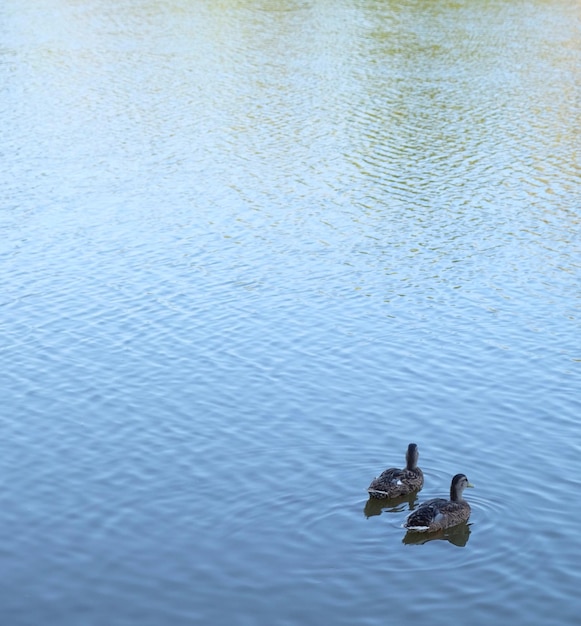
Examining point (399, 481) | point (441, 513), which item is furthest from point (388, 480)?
point (441, 513)

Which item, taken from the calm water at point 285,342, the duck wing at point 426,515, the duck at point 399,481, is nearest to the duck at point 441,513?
the duck wing at point 426,515

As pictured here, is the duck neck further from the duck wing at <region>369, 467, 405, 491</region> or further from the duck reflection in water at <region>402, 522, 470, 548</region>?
the duck wing at <region>369, 467, 405, 491</region>

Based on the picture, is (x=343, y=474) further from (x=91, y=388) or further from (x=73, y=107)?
(x=73, y=107)

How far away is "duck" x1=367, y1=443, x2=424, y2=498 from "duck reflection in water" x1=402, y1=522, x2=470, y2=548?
2.33 ft

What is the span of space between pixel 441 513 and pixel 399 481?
1035 mm

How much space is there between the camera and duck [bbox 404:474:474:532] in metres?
14.8

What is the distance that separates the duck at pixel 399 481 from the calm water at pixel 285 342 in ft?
0.89

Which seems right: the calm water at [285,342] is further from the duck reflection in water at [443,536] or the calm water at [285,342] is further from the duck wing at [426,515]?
the duck wing at [426,515]

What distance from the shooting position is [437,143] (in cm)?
4100

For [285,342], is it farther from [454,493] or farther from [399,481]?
[454,493]

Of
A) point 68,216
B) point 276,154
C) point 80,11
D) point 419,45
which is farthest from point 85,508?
point 80,11

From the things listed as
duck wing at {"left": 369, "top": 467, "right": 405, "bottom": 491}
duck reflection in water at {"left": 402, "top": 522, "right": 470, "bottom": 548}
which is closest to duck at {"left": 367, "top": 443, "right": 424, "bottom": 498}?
duck wing at {"left": 369, "top": 467, "right": 405, "bottom": 491}

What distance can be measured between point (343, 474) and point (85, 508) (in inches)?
155

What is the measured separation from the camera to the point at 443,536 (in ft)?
49.2
